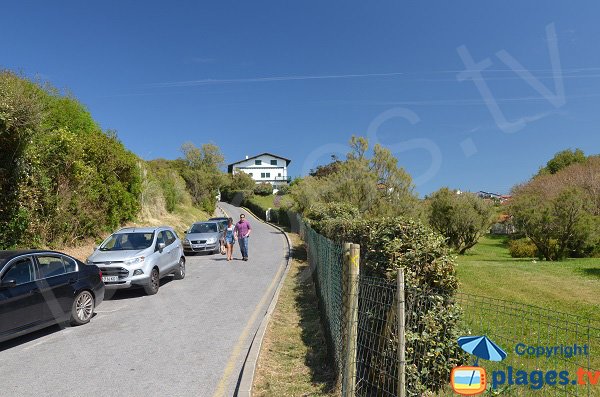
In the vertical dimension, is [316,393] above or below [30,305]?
below

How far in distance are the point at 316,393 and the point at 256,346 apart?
5.84ft

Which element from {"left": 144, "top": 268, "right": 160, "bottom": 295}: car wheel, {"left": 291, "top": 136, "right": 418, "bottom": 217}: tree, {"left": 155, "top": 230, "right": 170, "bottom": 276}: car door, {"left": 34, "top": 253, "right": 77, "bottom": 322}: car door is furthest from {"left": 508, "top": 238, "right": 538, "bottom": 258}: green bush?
{"left": 34, "top": 253, "right": 77, "bottom": 322}: car door

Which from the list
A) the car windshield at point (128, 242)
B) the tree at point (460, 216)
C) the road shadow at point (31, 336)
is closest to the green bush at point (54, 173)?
the car windshield at point (128, 242)

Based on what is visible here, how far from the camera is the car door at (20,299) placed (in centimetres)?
661

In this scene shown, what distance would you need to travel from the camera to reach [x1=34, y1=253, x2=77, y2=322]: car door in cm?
746

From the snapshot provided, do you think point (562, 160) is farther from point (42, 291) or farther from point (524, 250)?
point (42, 291)

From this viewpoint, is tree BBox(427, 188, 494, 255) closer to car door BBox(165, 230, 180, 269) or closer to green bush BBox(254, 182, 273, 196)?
car door BBox(165, 230, 180, 269)

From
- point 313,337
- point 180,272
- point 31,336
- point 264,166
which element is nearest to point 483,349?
point 313,337

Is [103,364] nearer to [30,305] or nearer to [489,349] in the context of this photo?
[30,305]

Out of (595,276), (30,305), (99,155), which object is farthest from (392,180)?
(30,305)

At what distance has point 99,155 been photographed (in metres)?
17.4

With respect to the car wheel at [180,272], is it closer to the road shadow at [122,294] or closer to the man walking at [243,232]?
the road shadow at [122,294]

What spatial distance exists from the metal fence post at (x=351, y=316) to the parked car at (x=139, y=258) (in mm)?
7591

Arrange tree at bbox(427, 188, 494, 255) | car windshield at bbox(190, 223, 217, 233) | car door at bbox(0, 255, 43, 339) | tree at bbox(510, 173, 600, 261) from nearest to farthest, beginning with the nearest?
car door at bbox(0, 255, 43, 339)
car windshield at bbox(190, 223, 217, 233)
tree at bbox(510, 173, 600, 261)
tree at bbox(427, 188, 494, 255)
